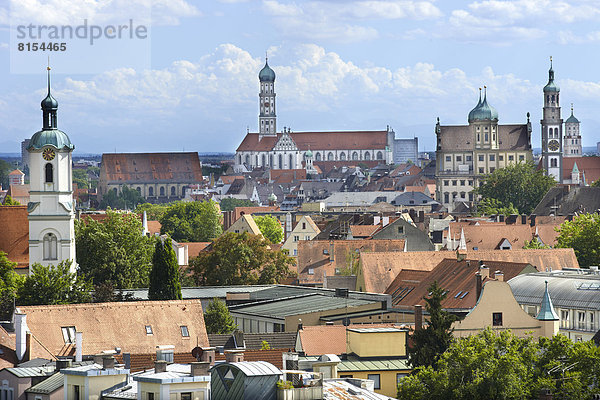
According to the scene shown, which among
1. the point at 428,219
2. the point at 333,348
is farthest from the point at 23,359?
the point at 428,219

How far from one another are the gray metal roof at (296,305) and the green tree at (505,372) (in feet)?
70.4

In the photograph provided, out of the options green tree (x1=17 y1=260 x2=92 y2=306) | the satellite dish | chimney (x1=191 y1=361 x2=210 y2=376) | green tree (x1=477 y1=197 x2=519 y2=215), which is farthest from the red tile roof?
green tree (x1=477 y1=197 x2=519 y2=215)

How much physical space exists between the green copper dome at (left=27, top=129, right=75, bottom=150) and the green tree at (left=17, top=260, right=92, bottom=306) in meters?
10.9

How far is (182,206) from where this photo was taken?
162 m

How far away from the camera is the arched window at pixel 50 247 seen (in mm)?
75562

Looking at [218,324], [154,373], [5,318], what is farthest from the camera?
[218,324]

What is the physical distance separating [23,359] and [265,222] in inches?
4336

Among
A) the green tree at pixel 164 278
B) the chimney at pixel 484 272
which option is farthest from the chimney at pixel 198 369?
the green tree at pixel 164 278

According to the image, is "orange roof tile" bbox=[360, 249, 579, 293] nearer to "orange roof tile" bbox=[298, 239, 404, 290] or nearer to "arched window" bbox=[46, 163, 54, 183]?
"orange roof tile" bbox=[298, 239, 404, 290]

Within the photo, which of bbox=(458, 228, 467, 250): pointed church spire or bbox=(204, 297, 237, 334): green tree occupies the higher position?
bbox=(458, 228, 467, 250): pointed church spire

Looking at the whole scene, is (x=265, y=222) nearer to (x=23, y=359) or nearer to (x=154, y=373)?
(x=23, y=359)

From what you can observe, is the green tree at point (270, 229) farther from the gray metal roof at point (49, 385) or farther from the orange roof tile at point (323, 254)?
the gray metal roof at point (49, 385)

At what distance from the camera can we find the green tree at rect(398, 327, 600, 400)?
1590 inches

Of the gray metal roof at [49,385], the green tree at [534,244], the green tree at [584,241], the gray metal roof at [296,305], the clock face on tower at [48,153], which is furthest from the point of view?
the green tree at [534,244]
